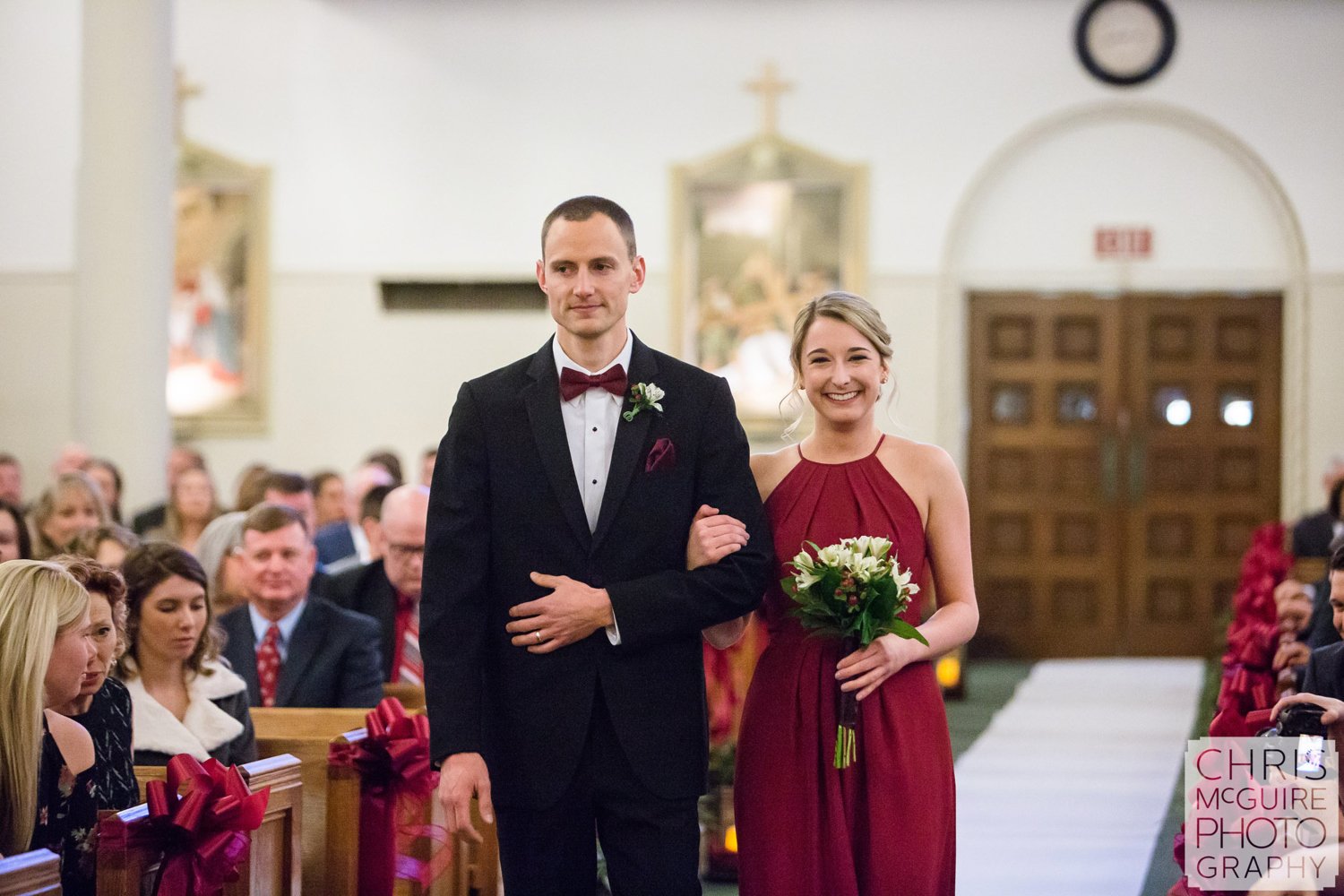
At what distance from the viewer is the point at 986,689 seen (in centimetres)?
1232

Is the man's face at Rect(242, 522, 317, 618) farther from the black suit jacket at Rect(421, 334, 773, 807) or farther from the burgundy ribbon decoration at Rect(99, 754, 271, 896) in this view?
the black suit jacket at Rect(421, 334, 773, 807)

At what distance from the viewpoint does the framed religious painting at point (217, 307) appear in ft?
46.8

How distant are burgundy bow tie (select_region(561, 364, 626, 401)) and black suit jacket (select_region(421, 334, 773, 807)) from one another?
1.2 inches

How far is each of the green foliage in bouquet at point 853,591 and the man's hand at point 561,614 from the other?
1.52 feet

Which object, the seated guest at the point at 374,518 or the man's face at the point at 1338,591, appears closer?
→ the man's face at the point at 1338,591

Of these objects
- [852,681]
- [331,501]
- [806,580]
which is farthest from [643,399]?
[331,501]

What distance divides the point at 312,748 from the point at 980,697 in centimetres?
808

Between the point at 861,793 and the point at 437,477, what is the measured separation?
1.13 m

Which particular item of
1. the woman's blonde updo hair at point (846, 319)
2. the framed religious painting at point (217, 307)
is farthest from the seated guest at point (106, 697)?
the framed religious painting at point (217, 307)

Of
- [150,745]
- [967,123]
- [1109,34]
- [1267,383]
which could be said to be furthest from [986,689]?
[150,745]

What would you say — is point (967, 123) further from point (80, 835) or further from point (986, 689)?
point (80, 835)

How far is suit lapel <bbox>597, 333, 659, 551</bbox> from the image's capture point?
311 centimetres

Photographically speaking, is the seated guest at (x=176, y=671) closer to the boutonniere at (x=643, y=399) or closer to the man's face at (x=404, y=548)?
the man's face at (x=404, y=548)

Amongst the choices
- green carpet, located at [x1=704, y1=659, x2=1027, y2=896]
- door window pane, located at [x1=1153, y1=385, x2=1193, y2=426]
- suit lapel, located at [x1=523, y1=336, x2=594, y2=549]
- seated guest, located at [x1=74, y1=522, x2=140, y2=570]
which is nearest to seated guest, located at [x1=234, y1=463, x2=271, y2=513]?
seated guest, located at [x1=74, y1=522, x2=140, y2=570]
